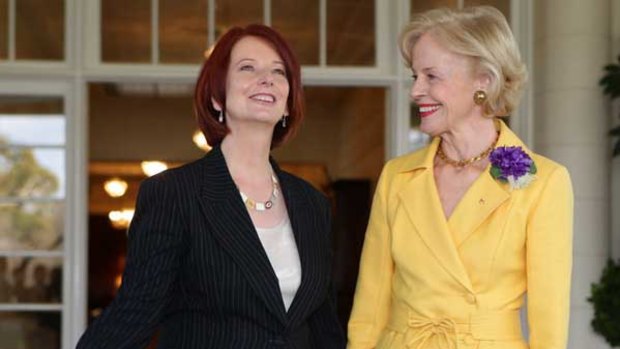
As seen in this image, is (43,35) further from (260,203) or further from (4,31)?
(260,203)

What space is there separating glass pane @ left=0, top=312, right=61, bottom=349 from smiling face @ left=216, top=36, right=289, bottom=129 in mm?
3072

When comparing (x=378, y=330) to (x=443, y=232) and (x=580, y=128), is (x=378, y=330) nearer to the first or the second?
(x=443, y=232)

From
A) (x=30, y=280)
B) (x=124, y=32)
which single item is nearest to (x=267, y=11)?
(x=124, y=32)

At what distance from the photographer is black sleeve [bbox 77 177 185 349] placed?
2.12 m

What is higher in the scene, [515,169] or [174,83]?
[174,83]

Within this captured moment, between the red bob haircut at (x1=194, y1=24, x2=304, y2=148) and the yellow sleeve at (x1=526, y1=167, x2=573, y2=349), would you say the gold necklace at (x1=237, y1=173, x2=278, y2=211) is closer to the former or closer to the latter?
the red bob haircut at (x1=194, y1=24, x2=304, y2=148)

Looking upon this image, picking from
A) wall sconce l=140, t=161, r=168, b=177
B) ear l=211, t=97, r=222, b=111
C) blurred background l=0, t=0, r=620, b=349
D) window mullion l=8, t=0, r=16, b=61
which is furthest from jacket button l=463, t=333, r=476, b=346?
wall sconce l=140, t=161, r=168, b=177

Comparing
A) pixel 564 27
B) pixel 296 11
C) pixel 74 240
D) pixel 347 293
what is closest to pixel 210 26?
pixel 296 11

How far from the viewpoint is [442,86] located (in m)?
2.26

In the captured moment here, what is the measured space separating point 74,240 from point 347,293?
2622mm

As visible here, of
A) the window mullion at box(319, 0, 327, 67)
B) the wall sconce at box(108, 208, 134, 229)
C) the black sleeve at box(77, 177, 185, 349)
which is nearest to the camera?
the black sleeve at box(77, 177, 185, 349)

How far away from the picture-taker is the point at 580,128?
4.80 metres

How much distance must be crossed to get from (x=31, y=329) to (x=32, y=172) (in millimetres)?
749

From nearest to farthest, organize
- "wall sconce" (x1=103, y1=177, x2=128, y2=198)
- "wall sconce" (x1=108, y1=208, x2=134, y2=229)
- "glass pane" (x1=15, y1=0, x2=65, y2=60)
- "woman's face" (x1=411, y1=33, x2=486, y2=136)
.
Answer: "woman's face" (x1=411, y1=33, x2=486, y2=136)
"glass pane" (x1=15, y1=0, x2=65, y2=60)
"wall sconce" (x1=103, y1=177, x2=128, y2=198)
"wall sconce" (x1=108, y1=208, x2=134, y2=229)
